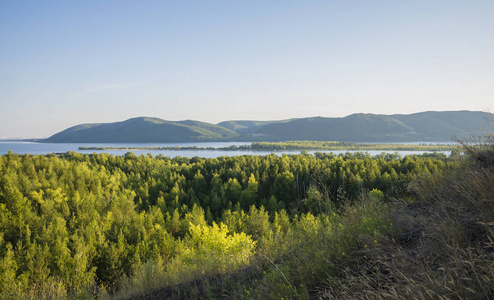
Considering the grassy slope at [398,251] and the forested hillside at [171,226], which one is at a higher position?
the grassy slope at [398,251]

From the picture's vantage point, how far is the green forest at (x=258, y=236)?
3.71 meters

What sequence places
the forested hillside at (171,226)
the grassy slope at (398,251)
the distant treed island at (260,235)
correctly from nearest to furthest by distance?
the grassy slope at (398,251) → the distant treed island at (260,235) → the forested hillside at (171,226)

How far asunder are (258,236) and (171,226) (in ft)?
98.6

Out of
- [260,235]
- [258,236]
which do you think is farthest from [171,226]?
[258,236]

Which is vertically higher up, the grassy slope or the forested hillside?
the grassy slope

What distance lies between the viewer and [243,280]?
588 cm

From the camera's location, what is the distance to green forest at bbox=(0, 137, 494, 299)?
371 cm

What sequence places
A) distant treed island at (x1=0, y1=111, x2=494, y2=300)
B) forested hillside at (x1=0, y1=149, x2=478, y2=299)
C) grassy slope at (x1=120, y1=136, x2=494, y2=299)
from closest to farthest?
1. grassy slope at (x1=120, y1=136, x2=494, y2=299)
2. distant treed island at (x1=0, y1=111, x2=494, y2=300)
3. forested hillside at (x1=0, y1=149, x2=478, y2=299)

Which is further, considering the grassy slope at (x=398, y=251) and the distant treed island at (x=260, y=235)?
the distant treed island at (x=260, y=235)

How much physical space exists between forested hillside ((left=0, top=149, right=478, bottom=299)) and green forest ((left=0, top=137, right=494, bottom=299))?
0.20ft

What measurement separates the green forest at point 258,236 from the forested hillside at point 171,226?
0.06 m

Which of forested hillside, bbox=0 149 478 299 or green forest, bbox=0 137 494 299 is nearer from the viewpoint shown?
green forest, bbox=0 137 494 299

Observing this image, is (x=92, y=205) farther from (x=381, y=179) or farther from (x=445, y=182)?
(x=381, y=179)

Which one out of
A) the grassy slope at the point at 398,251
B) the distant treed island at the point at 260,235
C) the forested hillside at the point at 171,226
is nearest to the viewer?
the grassy slope at the point at 398,251
